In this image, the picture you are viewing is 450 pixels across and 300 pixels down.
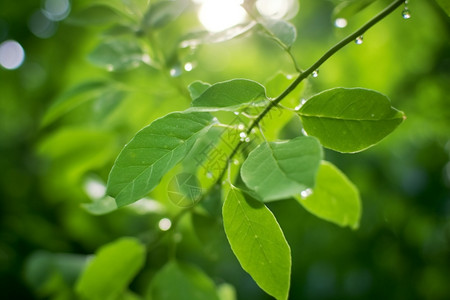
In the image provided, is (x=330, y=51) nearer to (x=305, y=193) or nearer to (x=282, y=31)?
(x=282, y=31)

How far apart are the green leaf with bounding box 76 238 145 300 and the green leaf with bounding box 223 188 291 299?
523mm

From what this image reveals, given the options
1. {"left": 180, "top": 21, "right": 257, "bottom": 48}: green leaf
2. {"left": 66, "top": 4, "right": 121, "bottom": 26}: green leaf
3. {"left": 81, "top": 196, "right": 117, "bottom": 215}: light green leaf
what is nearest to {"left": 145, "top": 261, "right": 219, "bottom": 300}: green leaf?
{"left": 81, "top": 196, "right": 117, "bottom": 215}: light green leaf

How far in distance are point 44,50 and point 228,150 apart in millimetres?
2148

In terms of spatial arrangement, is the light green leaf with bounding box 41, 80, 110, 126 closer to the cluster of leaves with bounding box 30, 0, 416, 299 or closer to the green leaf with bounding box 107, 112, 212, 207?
the cluster of leaves with bounding box 30, 0, 416, 299

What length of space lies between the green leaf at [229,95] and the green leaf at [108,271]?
2.03 feet

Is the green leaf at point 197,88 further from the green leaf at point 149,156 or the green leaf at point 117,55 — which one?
the green leaf at point 117,55

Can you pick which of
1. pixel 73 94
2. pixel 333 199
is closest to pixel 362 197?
pixel 333 199

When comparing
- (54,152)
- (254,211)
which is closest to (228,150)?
(254,211)

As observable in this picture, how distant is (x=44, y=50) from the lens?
101 inches

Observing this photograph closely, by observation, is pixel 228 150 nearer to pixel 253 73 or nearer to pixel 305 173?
pixel 305 173

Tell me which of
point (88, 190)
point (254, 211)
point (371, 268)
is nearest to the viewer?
point (254, 211)

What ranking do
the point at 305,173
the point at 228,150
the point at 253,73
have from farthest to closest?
the point at 253,73
the point at 228,150
the point at 305,173

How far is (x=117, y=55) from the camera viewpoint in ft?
3.72

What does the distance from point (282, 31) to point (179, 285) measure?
661 millimetres
